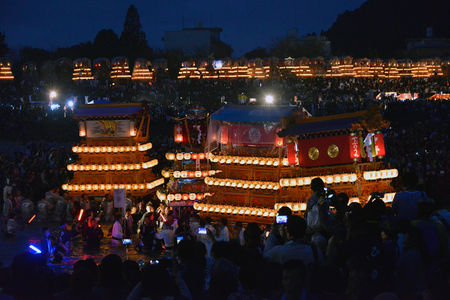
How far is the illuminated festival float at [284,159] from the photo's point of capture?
580 inches

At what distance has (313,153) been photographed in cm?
1486

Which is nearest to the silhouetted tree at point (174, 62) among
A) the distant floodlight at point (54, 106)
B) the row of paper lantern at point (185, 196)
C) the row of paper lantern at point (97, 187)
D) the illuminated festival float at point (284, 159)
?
the distant floodlight at point (54, 106)

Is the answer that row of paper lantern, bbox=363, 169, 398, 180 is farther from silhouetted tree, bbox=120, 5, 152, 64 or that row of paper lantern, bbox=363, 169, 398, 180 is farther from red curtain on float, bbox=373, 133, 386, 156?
silhouetted tree, bbox=120, 5, 152, 64

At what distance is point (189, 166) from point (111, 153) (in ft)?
9.99

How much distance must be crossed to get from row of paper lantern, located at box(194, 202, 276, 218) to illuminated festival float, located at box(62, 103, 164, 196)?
4.18 meters

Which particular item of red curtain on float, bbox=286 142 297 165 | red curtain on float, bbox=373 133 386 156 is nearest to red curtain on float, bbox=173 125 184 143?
red curtain on float, bbox=286 142 297 165

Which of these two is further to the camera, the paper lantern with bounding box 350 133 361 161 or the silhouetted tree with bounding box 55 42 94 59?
the silhouetted tree with bounding box 55 42 94 59

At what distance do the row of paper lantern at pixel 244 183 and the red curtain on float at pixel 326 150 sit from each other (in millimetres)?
1410

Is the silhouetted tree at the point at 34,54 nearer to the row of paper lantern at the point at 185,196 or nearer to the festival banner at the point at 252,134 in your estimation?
the row of paper lantern at the point at 185,196

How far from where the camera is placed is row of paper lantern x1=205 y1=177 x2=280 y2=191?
15.9 metres

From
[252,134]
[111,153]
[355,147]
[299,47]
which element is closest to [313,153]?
[355,147]

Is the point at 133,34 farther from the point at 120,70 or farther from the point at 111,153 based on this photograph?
the point at 111,153

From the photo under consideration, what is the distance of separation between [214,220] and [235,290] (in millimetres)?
Answer: 10548

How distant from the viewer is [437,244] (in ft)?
A: 21.5
